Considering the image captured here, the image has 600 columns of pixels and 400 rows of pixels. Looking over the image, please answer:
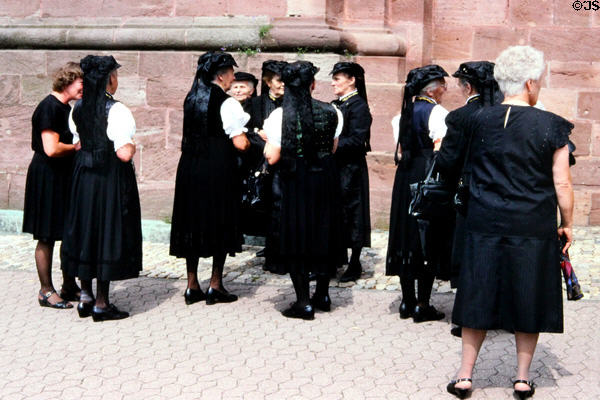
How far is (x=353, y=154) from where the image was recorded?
7910mm

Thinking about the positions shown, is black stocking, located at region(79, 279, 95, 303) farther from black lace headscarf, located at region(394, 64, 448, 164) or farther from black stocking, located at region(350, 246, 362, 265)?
black lace headscarf, located at region(394, 64, 448, 164)

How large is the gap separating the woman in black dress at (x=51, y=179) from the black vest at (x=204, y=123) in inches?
34.5

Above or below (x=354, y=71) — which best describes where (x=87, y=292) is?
below

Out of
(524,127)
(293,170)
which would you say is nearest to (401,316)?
(293,170)

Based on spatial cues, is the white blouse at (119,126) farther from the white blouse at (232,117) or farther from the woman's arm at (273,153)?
the woman's arm at (273,153)

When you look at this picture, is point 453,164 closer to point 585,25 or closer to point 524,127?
point 524,127

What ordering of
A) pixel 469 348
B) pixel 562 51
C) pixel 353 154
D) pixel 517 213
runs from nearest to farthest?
pixel 517 213
pixel 469 348
pixel 353 154
pixel 562 51

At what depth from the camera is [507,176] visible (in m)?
4.85

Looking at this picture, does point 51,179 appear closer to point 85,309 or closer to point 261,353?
point 85,309

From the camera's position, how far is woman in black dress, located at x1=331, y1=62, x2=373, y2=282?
770cm

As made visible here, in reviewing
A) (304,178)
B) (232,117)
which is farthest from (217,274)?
(232,117)

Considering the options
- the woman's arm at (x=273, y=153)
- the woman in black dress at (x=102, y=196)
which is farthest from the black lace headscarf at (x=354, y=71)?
the woman in black dress at (x=102, y=196)

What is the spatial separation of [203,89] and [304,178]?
1045mm

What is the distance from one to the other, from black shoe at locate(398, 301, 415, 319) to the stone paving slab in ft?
0.26
